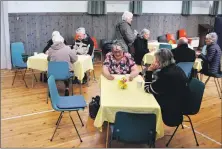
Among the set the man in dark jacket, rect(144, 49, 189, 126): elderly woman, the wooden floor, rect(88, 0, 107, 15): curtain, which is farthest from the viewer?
rect(88, 0, 107, 15): curtain

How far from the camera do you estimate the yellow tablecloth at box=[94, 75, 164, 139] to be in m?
2.78

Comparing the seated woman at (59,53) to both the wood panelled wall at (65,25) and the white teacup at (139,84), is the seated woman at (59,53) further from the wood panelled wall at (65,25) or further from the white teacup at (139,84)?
the wood panelled wall at (65,25)

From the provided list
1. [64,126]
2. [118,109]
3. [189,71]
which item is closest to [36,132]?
[64,126]

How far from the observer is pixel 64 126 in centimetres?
389

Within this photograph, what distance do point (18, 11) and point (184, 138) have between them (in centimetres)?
515

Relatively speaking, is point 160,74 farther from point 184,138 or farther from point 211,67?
point 211,67

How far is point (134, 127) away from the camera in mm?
2549

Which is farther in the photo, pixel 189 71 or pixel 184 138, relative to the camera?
pixel 189 71

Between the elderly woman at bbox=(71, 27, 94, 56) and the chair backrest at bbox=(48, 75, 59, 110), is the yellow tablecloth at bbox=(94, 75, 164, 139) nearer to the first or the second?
the chair backrest at bbox=(48, 75, 59, 110)

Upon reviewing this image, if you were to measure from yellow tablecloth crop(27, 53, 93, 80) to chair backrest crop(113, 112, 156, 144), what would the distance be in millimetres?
2564

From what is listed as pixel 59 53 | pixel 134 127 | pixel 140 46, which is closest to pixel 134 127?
pixel 134 127

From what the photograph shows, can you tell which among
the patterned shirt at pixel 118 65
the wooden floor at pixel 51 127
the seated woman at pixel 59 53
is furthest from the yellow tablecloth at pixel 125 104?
the seated woman at pixel 59 53

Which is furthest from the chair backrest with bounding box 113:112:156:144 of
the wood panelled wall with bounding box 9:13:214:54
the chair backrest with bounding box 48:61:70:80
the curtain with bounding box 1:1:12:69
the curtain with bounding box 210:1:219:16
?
the curtain with bounding box 210:1:219:16

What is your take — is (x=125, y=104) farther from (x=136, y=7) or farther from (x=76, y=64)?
(x=136, y=7)
